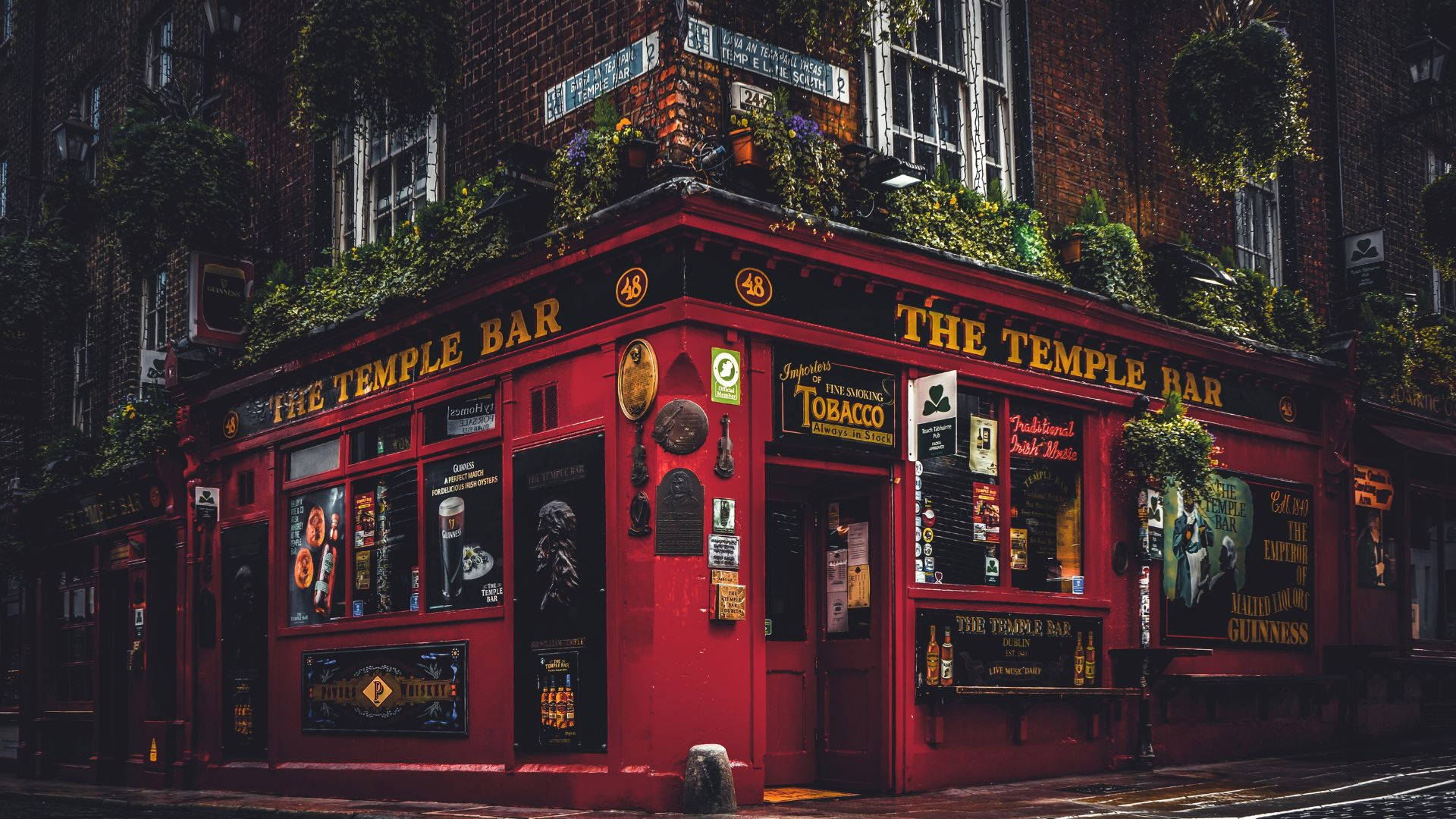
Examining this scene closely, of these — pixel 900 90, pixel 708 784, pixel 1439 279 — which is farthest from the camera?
pixel 1439 279

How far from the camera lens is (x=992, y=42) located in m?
13.4

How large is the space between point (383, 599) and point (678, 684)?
4416mm

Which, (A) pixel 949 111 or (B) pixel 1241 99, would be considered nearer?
(A) pixel 949 111

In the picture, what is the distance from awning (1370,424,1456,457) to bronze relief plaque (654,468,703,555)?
9.77 meters

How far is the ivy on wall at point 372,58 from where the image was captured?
11.7m

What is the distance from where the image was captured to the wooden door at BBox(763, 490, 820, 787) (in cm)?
1102

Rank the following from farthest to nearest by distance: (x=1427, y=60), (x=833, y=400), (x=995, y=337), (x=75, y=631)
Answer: (x=75, y=631) < (x=1427, y=60) < (x=995, y=337) < (x=833, y=400)

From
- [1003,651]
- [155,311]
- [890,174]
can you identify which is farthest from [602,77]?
[155,311]

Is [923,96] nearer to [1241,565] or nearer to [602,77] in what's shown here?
[602,77]

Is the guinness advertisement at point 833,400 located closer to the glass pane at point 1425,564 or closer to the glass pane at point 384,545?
the glass pane at point 384,545

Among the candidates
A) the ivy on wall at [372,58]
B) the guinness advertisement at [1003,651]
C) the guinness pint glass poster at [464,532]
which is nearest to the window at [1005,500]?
the guinness advertisement at [1003,651]

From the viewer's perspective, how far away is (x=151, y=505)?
16781 mm

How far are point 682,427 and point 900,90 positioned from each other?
173 inches

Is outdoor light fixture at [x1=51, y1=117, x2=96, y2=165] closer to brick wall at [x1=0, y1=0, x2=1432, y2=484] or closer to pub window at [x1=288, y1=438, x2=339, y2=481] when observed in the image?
brick wall at [x1=0, y1=0, x2=1432, y2=484]
